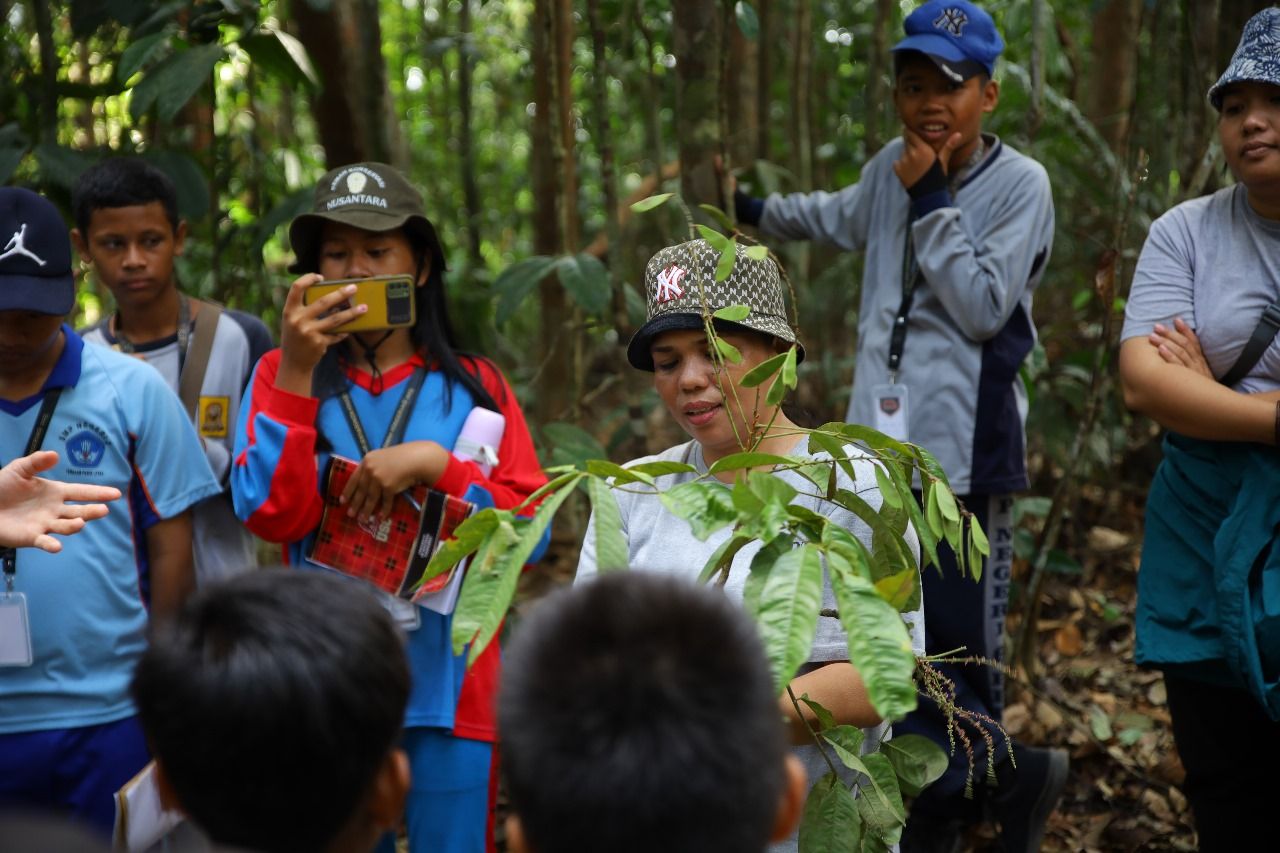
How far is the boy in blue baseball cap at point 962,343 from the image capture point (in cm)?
328

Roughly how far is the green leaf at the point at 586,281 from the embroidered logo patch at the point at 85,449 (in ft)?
4.43

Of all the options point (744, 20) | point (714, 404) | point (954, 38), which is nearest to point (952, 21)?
point (954, 38)

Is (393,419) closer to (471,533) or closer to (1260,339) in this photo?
(471,533)

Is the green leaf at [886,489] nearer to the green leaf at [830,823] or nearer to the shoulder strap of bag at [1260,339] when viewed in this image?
the green leaf at [830,823]

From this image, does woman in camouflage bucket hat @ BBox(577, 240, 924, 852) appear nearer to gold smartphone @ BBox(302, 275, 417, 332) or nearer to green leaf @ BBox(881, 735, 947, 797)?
green leaf @ BBox(881, 735, 947, 797)

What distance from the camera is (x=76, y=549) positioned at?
2658mm

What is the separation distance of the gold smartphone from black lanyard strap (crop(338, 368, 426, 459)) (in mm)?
160

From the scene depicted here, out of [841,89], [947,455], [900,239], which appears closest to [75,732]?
[947,455]

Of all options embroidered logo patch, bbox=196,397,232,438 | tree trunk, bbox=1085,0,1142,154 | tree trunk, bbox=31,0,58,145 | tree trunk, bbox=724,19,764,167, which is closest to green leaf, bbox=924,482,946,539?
embroidered logo patch, bbox=196,397,232,438

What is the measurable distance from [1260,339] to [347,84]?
12.2ft

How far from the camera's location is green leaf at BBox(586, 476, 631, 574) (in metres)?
1.72

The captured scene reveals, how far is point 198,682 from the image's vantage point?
151 centimetres

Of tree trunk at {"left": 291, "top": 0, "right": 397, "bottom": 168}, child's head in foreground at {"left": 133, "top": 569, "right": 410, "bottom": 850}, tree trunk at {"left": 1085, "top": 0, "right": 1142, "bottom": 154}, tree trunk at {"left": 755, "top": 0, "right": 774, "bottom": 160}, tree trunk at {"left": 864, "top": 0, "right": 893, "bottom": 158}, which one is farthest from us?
tree trunk at {"left": 1085, "top": 0, "right": 1142, "bottom": 154}

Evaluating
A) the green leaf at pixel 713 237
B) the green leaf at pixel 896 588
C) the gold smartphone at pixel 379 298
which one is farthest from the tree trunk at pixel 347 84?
the green leaf at pixel 896 588
